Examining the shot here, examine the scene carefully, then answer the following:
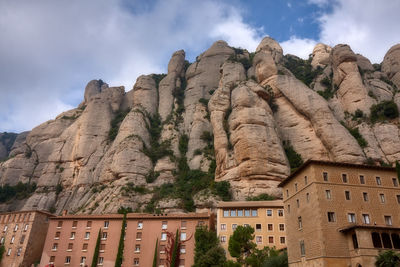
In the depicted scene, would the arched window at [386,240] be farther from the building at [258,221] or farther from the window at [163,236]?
the window at [163,236]

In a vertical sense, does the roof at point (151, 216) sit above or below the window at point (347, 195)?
above

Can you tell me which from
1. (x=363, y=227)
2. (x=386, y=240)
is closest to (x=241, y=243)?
(x=363, y=227)

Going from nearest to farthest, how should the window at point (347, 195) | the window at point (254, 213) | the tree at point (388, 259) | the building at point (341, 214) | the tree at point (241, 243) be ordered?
the tree at point (388, 259) → the building at point (341, 214) → the window at point (347, 195) → the tree at point (241, 243) → the window at point (254, 213)

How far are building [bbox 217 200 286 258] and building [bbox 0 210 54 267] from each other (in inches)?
1216

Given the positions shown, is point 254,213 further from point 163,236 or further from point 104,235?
point 104,235

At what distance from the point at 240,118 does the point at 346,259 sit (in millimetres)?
41128

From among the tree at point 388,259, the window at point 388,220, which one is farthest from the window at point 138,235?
the window at point 388,220

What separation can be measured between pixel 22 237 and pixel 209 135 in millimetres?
44519

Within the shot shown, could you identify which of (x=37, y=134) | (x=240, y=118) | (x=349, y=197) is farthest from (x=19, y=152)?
(x=349, y=197)

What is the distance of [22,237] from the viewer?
54.3 meters

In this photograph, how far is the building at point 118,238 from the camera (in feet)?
156

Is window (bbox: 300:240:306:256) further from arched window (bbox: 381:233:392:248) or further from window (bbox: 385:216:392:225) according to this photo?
window (bbox: 385:216:392:225)

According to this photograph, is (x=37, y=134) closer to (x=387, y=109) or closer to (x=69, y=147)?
(x=69, y=147)

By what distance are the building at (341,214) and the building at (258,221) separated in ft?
31.2
